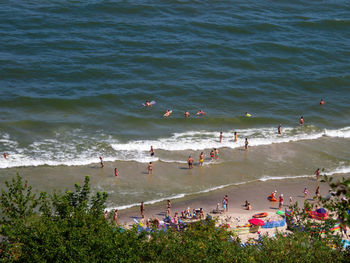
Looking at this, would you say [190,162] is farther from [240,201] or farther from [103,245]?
[103,245]

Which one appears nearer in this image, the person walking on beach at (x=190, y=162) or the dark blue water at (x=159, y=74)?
the person walking on beach at (x=190, y=162)

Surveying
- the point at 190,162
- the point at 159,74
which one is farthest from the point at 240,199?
the point at 159,74

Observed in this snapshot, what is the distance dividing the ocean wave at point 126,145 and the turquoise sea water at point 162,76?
3.6 inches

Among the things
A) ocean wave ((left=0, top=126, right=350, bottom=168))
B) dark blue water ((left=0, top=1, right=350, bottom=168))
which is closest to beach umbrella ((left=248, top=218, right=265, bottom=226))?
ocean wave ((left=0, top=126, right=350, bottom=168))

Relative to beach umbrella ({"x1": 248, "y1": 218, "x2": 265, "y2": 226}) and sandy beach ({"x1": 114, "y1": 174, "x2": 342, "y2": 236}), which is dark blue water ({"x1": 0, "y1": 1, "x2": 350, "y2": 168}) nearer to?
sandy beach ({"x1": 114, "y1": 174, "x2": 342, "y2": 236})

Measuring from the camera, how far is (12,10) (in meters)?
61.3

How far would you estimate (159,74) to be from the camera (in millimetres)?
51688

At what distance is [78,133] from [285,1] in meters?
47.6

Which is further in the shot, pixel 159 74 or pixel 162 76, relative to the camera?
pixel 159 74


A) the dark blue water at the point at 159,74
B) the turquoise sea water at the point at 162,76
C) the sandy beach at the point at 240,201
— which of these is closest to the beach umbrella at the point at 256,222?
the sandy beach at the point at 240,201

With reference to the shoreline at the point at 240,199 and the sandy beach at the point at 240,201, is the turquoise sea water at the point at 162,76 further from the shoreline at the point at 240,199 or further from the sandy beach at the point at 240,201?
the sandy beach at the point at 240,201

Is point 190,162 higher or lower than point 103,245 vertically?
lower

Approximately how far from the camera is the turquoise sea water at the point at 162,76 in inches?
1572

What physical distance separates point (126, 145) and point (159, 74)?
15154 mm
